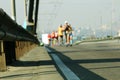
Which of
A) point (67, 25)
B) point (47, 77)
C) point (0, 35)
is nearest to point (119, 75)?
point (47, 77)

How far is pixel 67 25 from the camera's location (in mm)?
36750

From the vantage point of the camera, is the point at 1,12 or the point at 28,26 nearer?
the point at 1,12

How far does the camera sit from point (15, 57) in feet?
43.3

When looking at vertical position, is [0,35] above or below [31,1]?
below

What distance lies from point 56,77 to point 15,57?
528cm

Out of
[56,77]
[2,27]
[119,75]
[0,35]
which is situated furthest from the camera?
[2,27]

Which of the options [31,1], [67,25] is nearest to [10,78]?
[31,1]

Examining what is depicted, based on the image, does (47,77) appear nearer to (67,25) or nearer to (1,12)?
(1,12)

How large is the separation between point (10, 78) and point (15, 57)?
4.56 m

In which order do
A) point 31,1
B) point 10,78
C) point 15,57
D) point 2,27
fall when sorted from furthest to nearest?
point 31,1, point 15,57, point 2,27, point 10,78

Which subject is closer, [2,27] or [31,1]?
[2,27]

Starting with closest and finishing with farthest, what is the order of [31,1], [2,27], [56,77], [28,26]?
[56,77], [2,27], [31,1], [28,26]

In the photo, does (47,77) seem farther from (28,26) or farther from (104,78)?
(28,26)

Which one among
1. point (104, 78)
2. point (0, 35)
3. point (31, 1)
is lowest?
point (104, 78)
